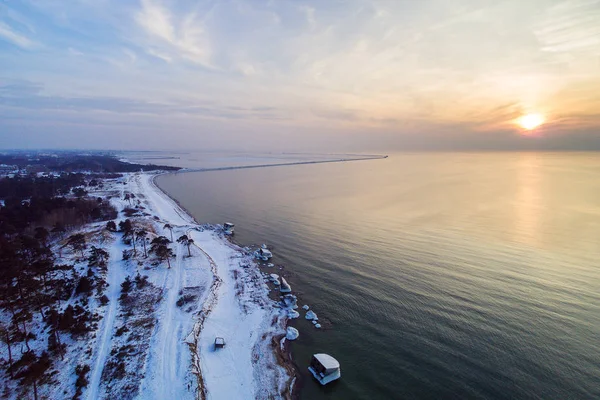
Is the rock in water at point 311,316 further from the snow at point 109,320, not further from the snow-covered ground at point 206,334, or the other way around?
the snow at point 109,320

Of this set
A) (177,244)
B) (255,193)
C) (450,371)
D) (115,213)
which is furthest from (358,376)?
(255,193)

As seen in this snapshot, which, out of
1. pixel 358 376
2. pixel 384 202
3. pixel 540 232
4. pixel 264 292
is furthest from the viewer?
pixel 384 202

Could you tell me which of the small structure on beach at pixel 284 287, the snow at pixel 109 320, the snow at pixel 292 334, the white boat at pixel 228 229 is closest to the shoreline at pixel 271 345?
the snow at pixel 292 334

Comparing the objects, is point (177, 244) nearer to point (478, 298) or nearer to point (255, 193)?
point (478, 298)

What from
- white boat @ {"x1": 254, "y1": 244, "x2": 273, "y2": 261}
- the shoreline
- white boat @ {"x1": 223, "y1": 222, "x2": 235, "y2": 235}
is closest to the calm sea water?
the shoreline

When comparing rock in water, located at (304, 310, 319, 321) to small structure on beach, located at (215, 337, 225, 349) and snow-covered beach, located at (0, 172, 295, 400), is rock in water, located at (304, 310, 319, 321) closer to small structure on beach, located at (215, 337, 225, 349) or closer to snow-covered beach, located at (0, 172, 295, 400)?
snow-covered beach, located at (0, 172, 295, 400)
